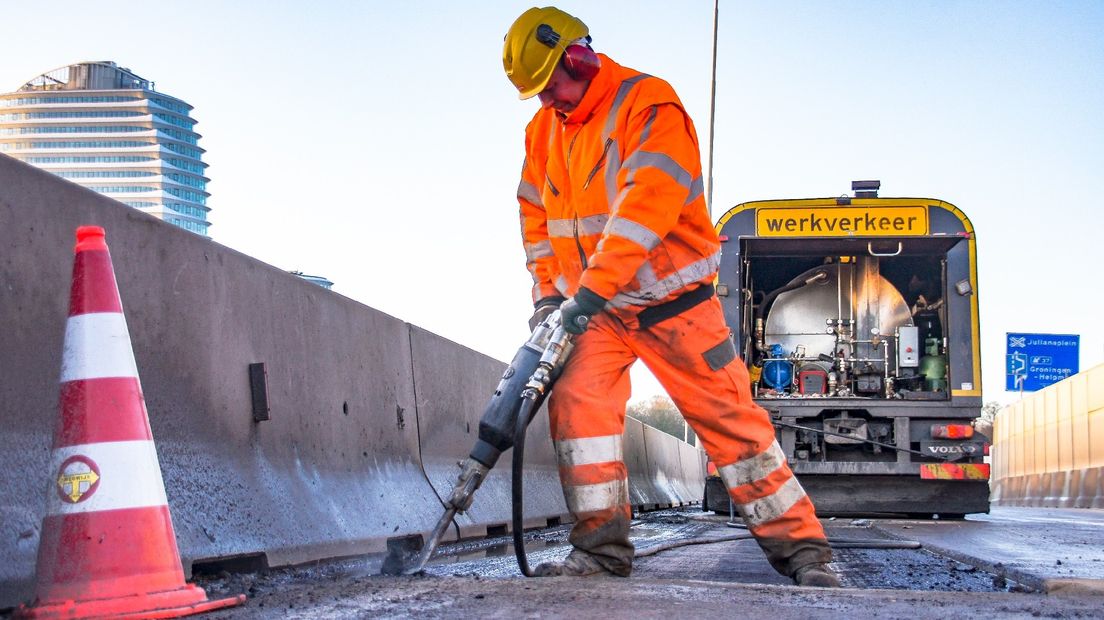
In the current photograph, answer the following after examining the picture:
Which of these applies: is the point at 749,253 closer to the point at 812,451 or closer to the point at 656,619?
the point at 812,451

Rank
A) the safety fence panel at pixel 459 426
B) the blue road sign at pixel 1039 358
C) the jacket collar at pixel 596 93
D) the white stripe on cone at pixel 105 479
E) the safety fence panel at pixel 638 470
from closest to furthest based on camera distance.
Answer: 1. the white stripe on cone at pixel 105 479
2. the jacket collar at pixel 596 93
3. the safety fence panel at pixel 459 426
4. the safety fence panel at pixel 638 470
5. the blue road sign at pixel 1039 358

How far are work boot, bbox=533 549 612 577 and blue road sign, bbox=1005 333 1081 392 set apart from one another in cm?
3306

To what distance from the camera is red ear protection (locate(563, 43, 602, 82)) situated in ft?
14.6

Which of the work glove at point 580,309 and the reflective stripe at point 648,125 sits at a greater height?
the reflective stripe at point 648,125

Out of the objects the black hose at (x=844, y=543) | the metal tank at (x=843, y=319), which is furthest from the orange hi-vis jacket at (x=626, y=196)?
the metal tank at (x=843, y=319)

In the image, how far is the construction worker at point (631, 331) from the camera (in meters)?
4.38

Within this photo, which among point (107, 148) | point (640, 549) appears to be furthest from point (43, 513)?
point (107, 148)

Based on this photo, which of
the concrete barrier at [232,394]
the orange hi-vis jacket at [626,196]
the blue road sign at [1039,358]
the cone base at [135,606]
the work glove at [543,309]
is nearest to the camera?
the cone base at [135,606]

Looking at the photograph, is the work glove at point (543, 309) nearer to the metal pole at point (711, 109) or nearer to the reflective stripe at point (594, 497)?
the reflective stripe at point (594, 497)

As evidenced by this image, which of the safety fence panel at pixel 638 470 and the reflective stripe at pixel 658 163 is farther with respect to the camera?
the safety fence panel at pixel 638 470

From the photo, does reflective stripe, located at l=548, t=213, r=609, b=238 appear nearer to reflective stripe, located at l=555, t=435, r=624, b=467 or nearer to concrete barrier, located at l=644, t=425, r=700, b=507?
reflective stripe, located at l=555, t=435, r=624, b=467

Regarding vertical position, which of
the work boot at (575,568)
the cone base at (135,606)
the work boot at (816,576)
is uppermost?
the cone base at (135,606)

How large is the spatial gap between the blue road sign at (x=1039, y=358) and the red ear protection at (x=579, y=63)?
108ft

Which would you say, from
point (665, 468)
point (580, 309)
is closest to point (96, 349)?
point (580, 309)
